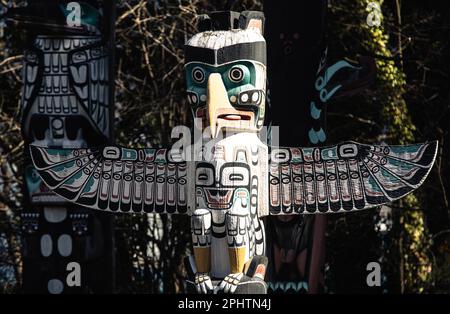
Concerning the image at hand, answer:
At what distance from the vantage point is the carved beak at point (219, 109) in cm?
834

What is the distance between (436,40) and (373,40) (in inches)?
59.0

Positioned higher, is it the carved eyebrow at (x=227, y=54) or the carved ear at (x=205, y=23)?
the carved ear at (x=205, y=23)

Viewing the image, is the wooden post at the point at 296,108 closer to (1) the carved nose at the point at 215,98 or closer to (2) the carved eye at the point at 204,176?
(2) the carved eye at the point at 204,176

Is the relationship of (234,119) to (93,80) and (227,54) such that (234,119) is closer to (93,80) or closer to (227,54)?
(227,54)

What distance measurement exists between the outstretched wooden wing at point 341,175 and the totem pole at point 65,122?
284cm

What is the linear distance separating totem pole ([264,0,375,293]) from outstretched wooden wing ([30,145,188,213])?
1172mm

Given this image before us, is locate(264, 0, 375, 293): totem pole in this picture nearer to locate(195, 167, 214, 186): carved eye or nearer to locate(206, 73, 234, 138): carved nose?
locate(195, 167, 214, 186): carved eye

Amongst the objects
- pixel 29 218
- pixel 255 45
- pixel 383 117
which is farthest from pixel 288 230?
pixel 383 117

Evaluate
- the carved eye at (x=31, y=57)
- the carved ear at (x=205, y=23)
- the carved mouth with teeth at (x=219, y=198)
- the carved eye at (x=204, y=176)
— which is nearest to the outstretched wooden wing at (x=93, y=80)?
the carved eye at (x=31, y=57)

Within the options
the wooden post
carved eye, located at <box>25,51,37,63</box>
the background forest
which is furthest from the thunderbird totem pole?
the background forest

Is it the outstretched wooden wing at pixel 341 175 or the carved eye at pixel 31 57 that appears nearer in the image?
the outstretched wooden wing at pixel 341 175

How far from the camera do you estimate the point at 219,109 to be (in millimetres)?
8367

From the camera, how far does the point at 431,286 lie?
13.4 meters

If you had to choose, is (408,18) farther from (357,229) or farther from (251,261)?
(251,261)
